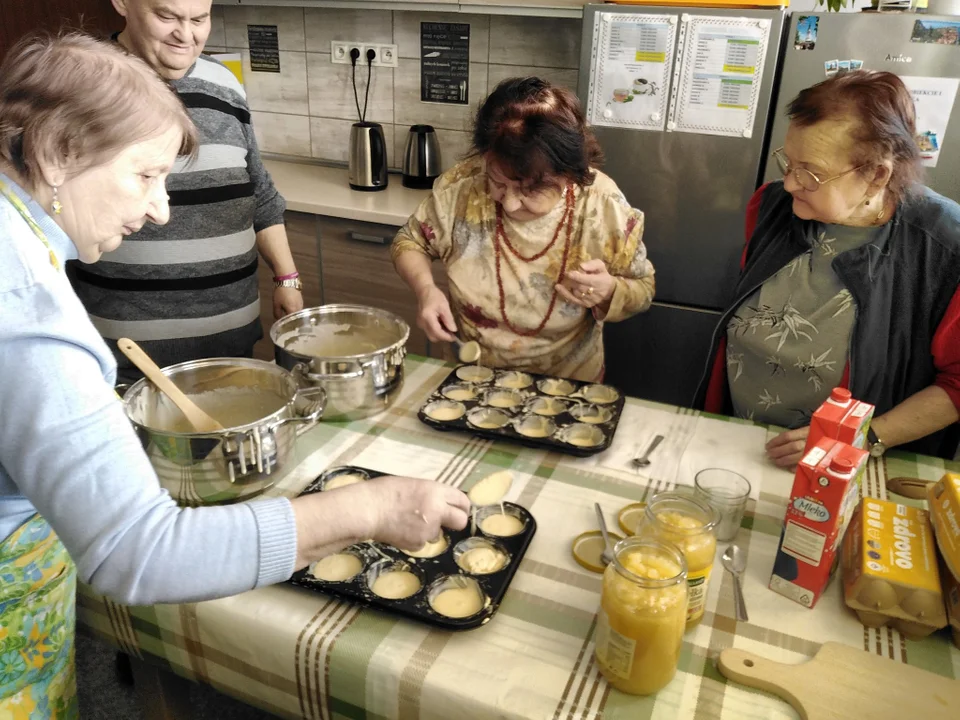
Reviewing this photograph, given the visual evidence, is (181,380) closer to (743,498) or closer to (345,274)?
(743,498)

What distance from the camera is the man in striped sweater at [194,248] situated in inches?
57.9

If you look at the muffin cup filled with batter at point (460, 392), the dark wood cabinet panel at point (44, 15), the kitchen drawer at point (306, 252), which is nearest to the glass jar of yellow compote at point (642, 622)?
the muffin cup filled with batter at point (460, 392)

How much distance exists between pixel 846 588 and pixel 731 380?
71 centimetres

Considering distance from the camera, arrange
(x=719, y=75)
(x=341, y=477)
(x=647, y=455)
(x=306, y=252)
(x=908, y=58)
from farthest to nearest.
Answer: (x=306, y=252), (x=719, y=75), (x=908, y=58), (x=647, y=455), (x=341, y=477)

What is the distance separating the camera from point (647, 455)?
3.92 feet

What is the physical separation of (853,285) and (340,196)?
1.91 meters

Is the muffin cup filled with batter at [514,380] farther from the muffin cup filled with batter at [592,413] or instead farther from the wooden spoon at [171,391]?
the wooden spoon at [171,391]

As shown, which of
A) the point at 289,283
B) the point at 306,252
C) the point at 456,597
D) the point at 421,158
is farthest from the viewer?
the point at 421,158

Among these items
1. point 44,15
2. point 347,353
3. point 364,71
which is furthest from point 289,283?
point 44,15

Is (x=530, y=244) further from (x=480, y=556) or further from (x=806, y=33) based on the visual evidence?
(x=806, y=33)

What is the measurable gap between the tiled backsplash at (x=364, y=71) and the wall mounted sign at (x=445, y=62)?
1.0 inches

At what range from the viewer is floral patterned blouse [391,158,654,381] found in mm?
1592

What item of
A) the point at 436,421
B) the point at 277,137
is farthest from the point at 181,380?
the point at 277,137

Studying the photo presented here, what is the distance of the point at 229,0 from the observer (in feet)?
9.50
